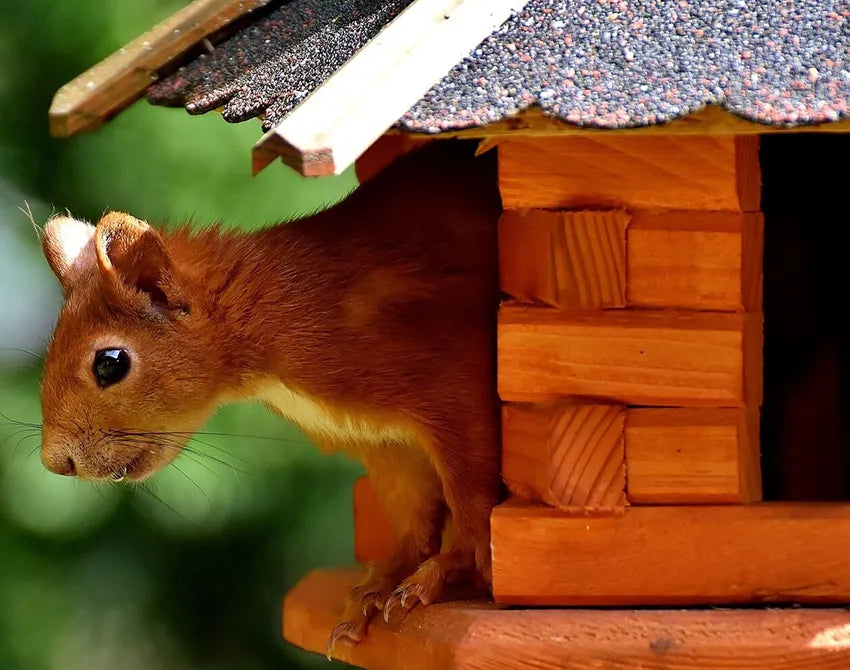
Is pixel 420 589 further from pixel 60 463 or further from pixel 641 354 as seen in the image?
pixel 60 463

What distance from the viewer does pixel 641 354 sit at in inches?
76.8

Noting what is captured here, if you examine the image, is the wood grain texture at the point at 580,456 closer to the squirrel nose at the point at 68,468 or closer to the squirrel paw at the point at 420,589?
the squirrel paw at the point at 420,589

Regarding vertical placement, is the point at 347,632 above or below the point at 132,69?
below

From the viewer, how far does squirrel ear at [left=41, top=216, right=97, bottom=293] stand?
7.62 feet

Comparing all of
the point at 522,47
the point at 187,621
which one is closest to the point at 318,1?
the point at 522,47

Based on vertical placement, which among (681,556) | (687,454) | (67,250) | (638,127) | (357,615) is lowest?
(357,615)

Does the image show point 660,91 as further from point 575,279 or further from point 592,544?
point 592,544

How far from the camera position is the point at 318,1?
2344 mm

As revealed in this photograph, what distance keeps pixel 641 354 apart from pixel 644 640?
0.36 metres

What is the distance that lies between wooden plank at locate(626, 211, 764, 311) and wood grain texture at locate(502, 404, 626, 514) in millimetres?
160

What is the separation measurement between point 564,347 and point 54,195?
186cm

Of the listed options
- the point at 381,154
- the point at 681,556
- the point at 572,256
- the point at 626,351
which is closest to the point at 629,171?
the point at 572,256

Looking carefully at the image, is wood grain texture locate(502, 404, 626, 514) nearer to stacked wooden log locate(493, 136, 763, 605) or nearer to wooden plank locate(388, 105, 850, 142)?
stacked wooden log locate(493, 136, 763, 605)

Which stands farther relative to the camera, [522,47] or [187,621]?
[187,621]
